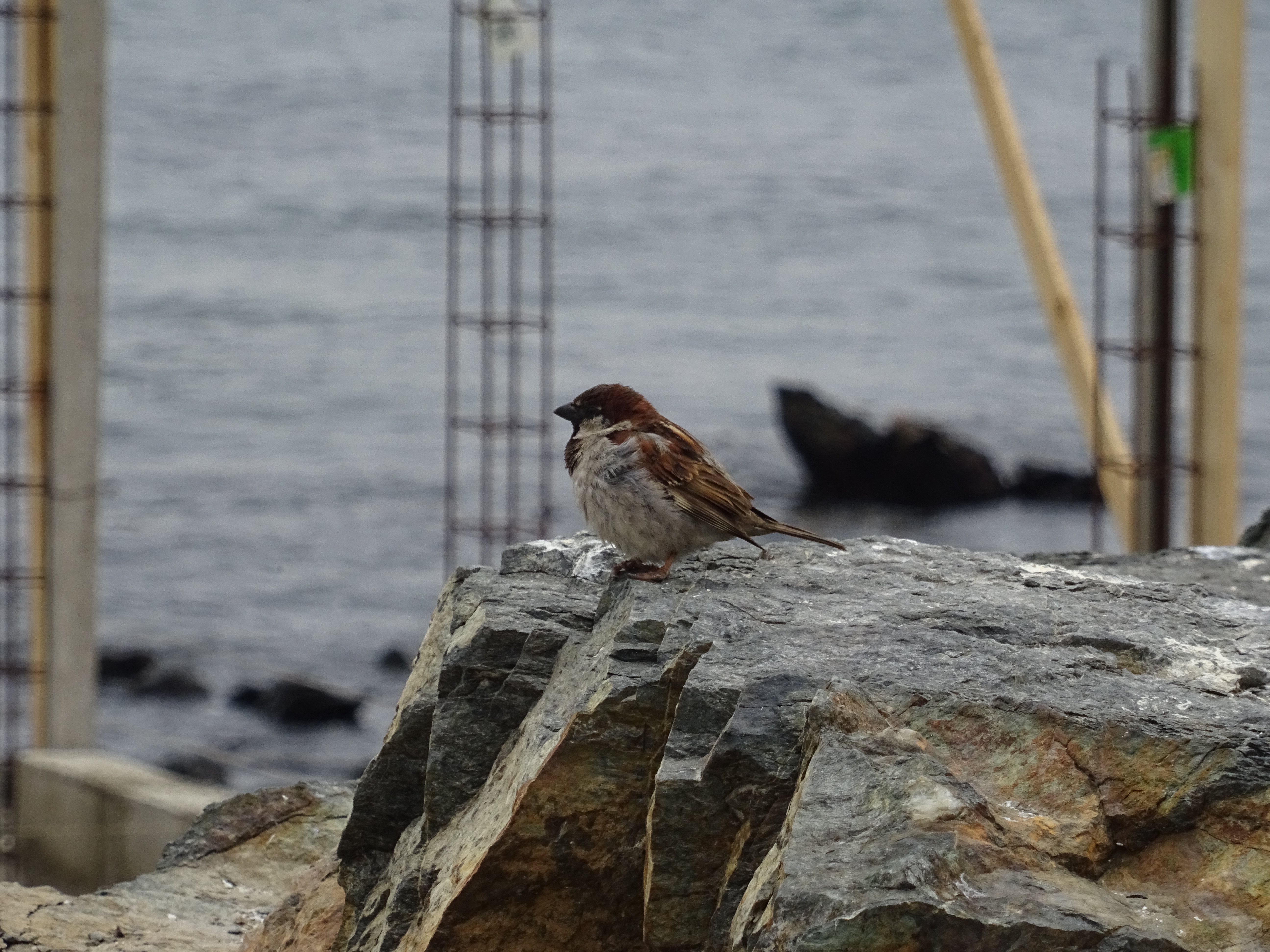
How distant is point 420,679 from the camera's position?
473cm

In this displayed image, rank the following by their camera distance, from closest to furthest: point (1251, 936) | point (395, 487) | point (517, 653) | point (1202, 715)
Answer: point (1251, 936) < point (1202, 715) < point (517, 653) < point (395, 487)

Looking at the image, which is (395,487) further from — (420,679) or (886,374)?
(420,679)

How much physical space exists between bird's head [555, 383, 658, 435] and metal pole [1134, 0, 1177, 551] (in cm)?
449

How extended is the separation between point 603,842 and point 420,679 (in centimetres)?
93

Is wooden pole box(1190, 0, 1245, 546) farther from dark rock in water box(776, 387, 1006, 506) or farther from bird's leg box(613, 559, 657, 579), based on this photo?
dark rock in water box(776, 387, 1006, 506)

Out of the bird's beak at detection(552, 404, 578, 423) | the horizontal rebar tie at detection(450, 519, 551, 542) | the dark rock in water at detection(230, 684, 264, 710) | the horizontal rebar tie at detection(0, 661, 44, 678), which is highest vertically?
the bird's beak at detection(552, 404, 578, 423)

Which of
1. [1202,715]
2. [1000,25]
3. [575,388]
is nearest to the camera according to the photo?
[1202,715]

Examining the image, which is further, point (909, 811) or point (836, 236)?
point (836, 236)

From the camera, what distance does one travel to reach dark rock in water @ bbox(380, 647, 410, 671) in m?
14.1

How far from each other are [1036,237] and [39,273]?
4.65 metres

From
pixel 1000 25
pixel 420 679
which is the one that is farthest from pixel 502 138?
pixel 420 679

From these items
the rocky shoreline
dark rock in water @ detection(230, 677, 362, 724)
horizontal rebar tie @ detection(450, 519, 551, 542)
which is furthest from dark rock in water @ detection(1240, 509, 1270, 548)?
dark rock in water @ detection(230, 677, 362, 724)

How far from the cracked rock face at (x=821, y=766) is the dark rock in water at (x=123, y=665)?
31.9 feet

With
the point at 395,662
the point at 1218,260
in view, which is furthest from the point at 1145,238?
the point at 395,662
